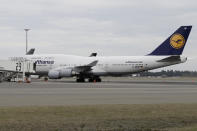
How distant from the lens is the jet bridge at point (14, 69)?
63969 millimetres

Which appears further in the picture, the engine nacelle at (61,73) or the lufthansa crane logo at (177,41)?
the engine nacelle at (61,73)

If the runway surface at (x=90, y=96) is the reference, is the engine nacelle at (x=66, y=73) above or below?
above

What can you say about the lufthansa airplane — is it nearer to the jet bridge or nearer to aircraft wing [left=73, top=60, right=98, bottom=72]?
aircraft wing [left=73, top=60, right=98, bottom=72]

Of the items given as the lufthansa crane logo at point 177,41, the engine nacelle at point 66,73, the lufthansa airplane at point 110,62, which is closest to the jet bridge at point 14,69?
the lufthansa airplane at point 110,62

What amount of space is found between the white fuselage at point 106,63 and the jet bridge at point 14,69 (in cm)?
213

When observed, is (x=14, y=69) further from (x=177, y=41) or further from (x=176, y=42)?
(x=177, y=41)

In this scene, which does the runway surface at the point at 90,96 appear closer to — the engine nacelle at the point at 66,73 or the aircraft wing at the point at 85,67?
the engine nacelle at the point at 66,73

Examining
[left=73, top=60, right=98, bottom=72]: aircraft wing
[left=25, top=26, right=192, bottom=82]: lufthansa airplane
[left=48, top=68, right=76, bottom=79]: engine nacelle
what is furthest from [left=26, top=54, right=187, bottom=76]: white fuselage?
[left=48, top=68, right=76, bottom=79]: engine nacelle

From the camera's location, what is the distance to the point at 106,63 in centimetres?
6544

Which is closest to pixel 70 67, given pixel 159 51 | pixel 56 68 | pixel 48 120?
pixel 56 68

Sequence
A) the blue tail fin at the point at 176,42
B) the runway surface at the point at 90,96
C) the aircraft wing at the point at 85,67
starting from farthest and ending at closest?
the aircraft wing at the point at 85,67 → the blue tail fin at the point at 176,42 → the runway surface at the point at 90,96

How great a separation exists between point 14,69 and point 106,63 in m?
13.4

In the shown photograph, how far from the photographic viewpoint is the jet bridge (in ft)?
210

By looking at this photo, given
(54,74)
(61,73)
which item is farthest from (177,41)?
(54,74)
